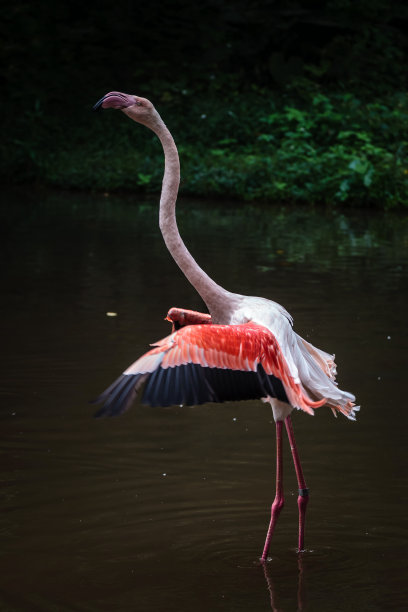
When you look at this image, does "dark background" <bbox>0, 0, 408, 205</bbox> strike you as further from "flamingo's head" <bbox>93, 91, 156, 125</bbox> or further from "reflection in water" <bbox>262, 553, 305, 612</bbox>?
"reflection in water" <bbox>262, 553, 305, 612</bbox>

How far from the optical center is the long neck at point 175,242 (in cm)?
394

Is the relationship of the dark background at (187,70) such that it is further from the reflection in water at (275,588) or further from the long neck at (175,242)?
the reflection in water at (275,588)

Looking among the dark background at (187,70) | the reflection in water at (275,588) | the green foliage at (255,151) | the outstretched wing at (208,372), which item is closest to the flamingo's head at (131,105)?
the outstretched wing at (208,372)

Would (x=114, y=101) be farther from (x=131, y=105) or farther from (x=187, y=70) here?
(x=187, y=70)

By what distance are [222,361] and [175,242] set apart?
2.26ft

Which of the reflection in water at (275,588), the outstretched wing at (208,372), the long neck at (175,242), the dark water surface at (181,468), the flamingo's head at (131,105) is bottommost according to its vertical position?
the reflection in water at (275,588)

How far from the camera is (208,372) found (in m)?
3.37

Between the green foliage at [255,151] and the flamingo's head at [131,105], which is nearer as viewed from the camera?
the flamingo's head at [131,105]

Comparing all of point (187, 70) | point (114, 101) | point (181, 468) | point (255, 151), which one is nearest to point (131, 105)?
point (114, 101)

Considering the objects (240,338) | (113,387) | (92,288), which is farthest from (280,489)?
(92,288)

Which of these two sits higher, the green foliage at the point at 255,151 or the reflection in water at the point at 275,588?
the green foliage at the point at 255,151

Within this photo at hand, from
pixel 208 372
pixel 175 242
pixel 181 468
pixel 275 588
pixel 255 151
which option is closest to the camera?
pixel 208 372

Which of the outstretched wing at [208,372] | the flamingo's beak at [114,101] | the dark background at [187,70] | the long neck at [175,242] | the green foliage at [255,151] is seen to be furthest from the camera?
the dark background at [187,70]

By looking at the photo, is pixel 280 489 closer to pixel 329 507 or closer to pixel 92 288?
pixel 329 507
